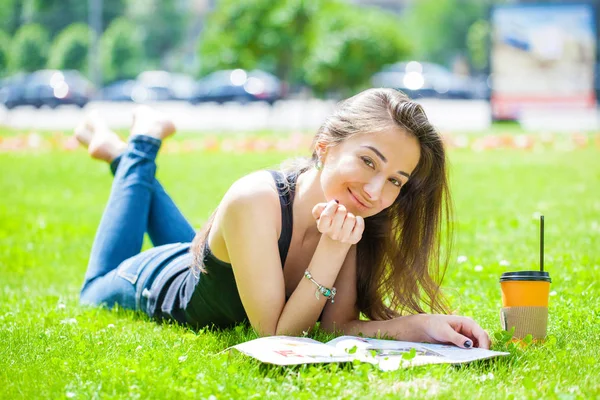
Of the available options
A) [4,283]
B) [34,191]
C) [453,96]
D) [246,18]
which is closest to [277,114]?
[246,18]

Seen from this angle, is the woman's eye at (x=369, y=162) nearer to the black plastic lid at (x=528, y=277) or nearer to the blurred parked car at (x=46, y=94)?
the black plastic lid at (x=528, y=277)

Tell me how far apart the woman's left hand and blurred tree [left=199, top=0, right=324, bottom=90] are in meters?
20.4

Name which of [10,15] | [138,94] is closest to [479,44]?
[10,15]

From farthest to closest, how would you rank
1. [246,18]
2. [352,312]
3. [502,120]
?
[246,18]
[502,120]
[352,312]

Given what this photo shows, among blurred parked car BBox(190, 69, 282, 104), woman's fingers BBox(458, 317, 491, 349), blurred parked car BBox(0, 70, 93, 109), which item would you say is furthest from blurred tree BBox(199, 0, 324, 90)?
woman's fingers BBox(458, 317, 491, 349)

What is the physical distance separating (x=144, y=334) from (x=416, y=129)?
156cm

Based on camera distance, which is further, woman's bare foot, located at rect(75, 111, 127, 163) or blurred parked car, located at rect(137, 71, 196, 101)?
blurred parked car, located at rect(137, 71, 196, 101)

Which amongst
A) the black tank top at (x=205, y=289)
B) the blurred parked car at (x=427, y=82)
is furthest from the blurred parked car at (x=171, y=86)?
the black tank top at (x=205, y=289)

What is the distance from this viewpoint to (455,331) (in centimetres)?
375

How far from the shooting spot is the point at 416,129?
367 centimetres

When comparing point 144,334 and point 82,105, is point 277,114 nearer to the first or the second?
point 82,105

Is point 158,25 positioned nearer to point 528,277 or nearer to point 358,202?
point 358,202

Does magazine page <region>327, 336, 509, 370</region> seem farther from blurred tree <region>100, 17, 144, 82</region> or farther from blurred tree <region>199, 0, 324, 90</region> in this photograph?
blurred tree <region>100, 17, 144, 82</region>

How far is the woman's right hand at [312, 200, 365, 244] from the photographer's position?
3.51m
